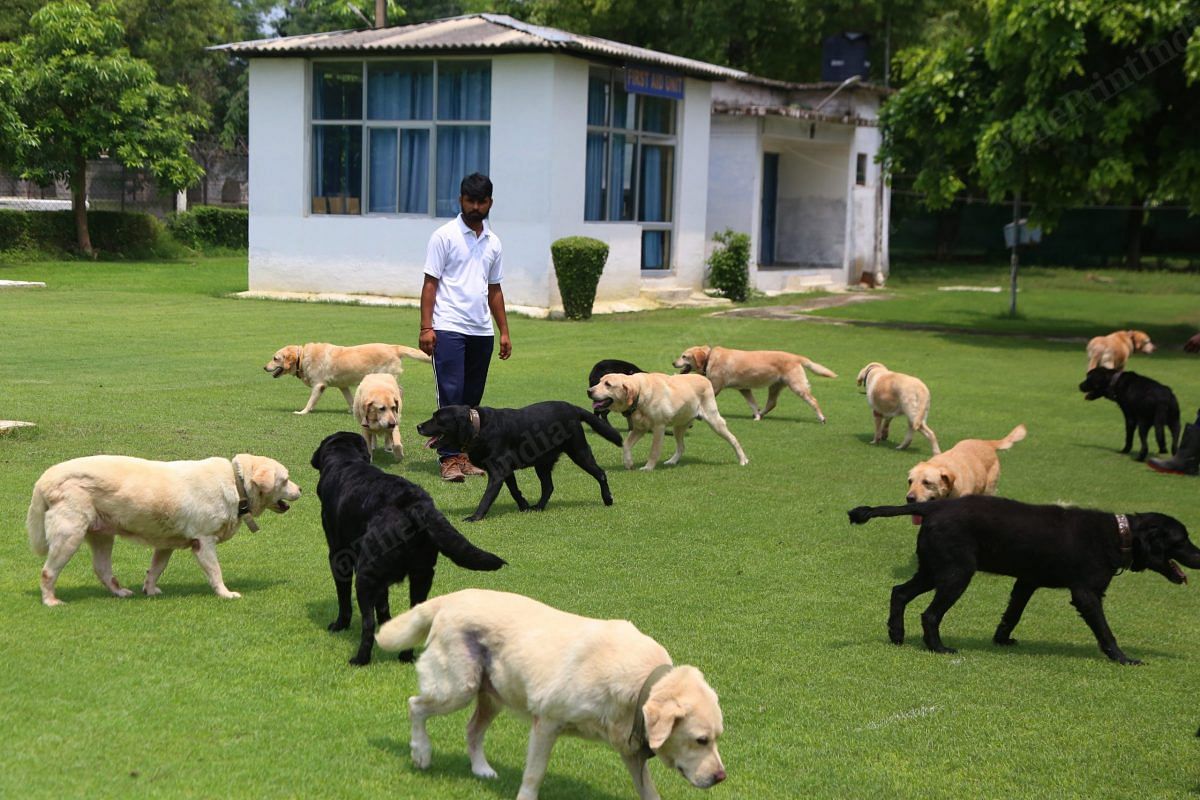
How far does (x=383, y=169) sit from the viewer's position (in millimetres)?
26000

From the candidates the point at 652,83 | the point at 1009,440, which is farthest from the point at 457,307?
the point at 652,83

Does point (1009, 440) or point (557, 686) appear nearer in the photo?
point (557, 686)

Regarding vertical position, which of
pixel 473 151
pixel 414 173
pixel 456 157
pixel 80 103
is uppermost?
pixel 80 103

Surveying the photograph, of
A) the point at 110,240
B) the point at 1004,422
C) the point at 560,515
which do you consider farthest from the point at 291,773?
the point at 110,240

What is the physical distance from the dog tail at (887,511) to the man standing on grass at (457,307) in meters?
4.32

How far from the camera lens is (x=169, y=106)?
115ft

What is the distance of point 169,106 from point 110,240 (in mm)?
3957

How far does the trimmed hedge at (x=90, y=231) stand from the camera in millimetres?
32156

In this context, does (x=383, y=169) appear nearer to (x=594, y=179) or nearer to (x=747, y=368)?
(x=594, y=179)

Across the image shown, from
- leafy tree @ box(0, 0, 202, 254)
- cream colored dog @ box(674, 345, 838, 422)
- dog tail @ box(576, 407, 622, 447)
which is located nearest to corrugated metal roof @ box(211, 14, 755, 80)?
leafy tree @ box(0, 0, 202, 254)

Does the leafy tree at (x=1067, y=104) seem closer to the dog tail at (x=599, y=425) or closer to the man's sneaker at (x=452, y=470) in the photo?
the dog tail at (x=599, y=425)

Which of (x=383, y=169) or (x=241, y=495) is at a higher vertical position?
(x=383, y=169)

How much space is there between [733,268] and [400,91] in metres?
8.20

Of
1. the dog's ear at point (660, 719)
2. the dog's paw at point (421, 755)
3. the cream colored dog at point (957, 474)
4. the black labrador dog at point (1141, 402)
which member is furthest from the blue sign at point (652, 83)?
the dog's ear at point (660, 719)
